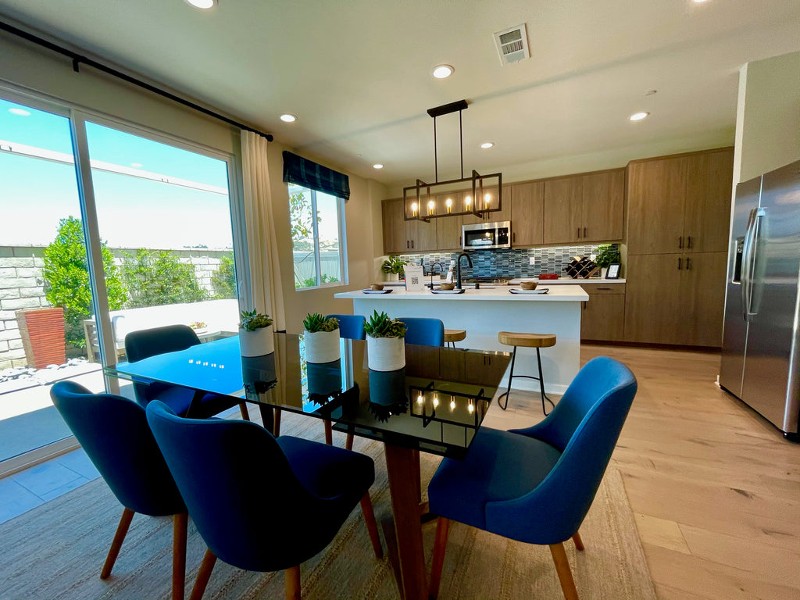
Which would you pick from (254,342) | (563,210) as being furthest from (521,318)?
(563,210)

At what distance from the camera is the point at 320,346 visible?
59.8 inches

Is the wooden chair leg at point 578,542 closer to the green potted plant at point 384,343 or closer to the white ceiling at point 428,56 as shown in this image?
the green potted plant at point 384,343

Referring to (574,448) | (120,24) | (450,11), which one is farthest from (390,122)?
(574,448)

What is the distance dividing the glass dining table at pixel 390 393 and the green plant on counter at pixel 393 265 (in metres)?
3.87

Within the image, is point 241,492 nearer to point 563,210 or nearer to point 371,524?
point 371,524

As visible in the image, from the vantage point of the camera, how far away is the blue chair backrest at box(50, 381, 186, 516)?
3.17ft

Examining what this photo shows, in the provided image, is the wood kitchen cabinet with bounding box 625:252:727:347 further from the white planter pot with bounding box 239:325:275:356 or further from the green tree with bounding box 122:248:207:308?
the green tree with bounding box 122:248:207:308

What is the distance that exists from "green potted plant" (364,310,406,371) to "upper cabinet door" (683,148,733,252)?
14.0ft

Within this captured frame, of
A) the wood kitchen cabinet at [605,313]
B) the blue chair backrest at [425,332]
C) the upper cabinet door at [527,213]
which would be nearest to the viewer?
the blue chair backrest at [425,332]

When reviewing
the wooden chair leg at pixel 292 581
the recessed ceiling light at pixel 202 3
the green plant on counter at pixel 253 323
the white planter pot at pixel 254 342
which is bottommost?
the wooden chair leg at pixel 292 581

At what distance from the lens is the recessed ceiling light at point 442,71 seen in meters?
2.38

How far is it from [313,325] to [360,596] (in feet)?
3.46

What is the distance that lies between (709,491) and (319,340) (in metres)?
2.13

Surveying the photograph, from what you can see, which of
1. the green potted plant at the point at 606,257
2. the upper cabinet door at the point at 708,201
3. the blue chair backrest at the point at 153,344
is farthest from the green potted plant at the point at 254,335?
the upper cabinet door at the point at 708,201
